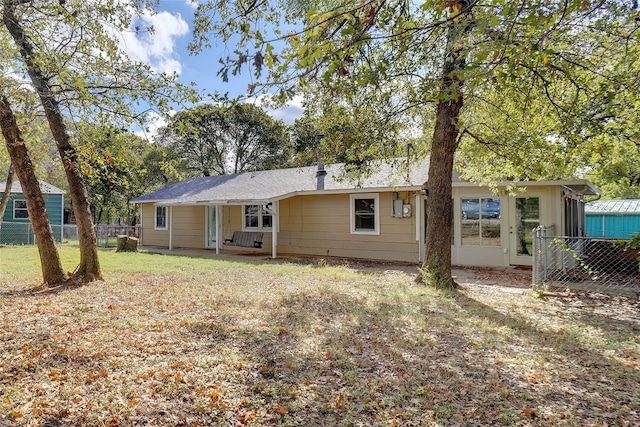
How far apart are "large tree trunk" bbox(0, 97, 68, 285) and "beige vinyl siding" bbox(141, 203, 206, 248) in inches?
348

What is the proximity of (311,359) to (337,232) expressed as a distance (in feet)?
30.0

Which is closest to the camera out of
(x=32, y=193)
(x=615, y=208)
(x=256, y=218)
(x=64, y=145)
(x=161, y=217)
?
(x=32, y=193)

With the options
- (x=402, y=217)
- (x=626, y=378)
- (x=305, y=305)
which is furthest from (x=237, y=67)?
(x=402, y=217)

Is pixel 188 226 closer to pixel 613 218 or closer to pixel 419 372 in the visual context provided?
pixel 419 372

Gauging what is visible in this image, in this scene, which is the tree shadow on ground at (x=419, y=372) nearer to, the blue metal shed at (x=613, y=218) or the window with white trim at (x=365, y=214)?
the window with white trim at (x=365, y=214)

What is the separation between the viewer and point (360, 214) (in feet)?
40.7

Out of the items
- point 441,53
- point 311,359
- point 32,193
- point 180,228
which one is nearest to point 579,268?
point 441,53

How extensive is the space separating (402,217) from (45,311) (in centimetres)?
886

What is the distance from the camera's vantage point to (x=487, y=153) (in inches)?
313

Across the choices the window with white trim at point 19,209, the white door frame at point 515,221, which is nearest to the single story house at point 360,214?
the white door frame at point 515,221

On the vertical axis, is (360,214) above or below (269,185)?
below

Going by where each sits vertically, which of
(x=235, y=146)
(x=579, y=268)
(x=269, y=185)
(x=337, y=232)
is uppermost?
(x=235, y=146)

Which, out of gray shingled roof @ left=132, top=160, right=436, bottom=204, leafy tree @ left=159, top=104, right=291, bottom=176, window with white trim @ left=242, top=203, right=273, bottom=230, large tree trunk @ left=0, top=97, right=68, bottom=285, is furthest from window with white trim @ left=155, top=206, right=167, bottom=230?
leafy tree @ left=159, top=104, right=291, bottom=176

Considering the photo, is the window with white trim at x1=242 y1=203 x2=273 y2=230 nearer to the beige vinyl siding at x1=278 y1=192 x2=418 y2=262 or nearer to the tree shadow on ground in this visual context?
the beige vinyl siding at x1=278 y1=192 x2=418 y2=262
